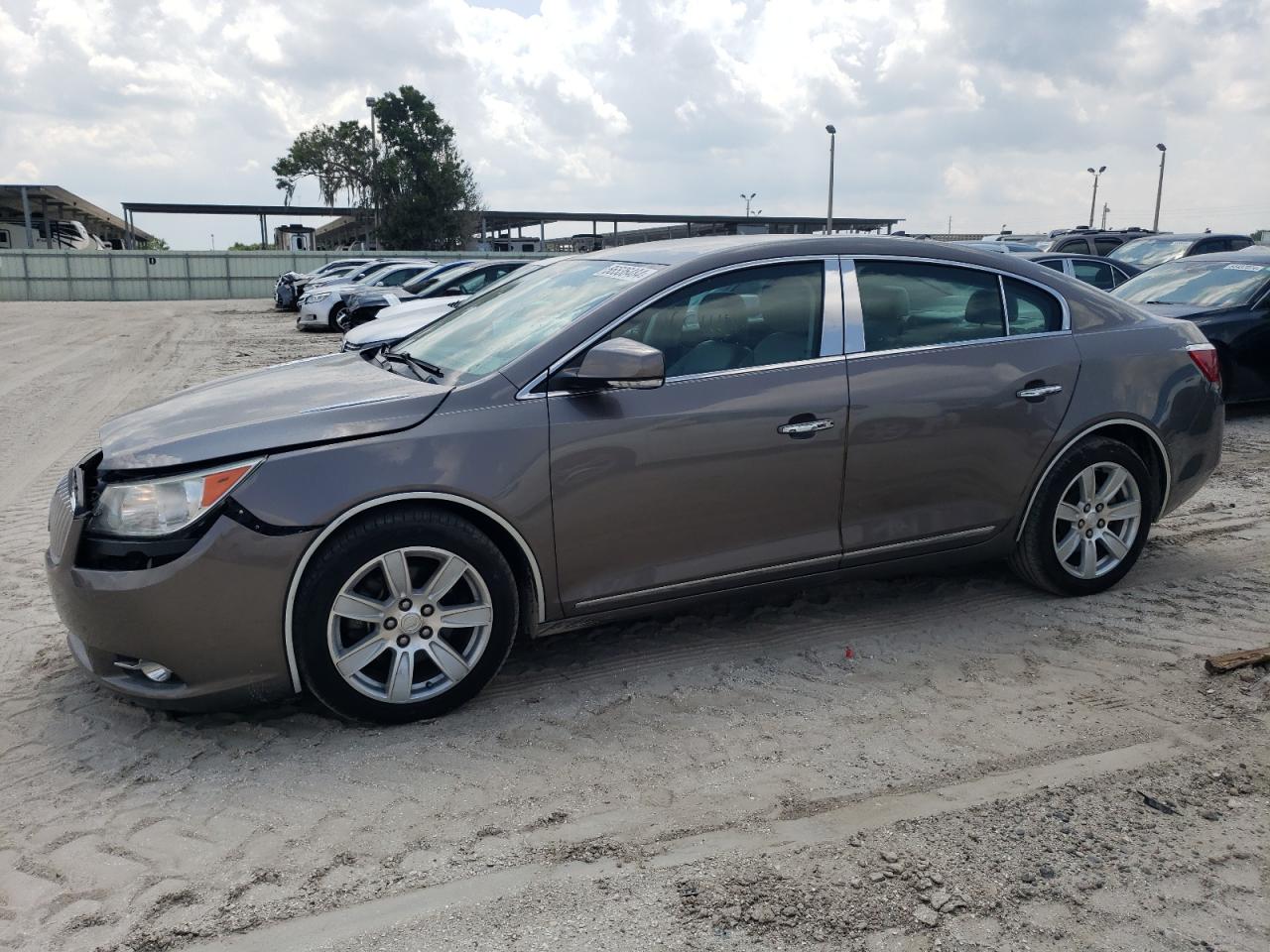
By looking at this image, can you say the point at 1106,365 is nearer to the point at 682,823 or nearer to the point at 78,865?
the point at 682,823

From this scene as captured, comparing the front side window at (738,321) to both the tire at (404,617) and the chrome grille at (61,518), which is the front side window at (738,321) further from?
the chrome grille at (61,518)

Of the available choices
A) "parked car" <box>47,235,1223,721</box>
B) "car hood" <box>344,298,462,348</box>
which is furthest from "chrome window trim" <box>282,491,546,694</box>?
"car hood" <box>344,298,462,348</box>

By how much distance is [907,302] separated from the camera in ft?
15.0

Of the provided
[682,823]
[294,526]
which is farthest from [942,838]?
[294,526]

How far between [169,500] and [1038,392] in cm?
362

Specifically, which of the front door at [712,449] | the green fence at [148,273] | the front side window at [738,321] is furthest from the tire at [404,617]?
the green fence at [148,273]

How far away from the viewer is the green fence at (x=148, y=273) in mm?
40812

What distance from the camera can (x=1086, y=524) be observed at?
16.5ft

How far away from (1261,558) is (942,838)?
368 cm

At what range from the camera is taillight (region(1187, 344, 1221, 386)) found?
5.18 meters

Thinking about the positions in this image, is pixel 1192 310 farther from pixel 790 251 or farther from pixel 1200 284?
pixel 790 251

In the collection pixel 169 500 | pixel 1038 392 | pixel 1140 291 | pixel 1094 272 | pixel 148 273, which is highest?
pixel 148 273

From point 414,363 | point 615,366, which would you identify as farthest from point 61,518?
point 615,366

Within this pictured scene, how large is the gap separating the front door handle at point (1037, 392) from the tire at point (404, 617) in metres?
2.45
